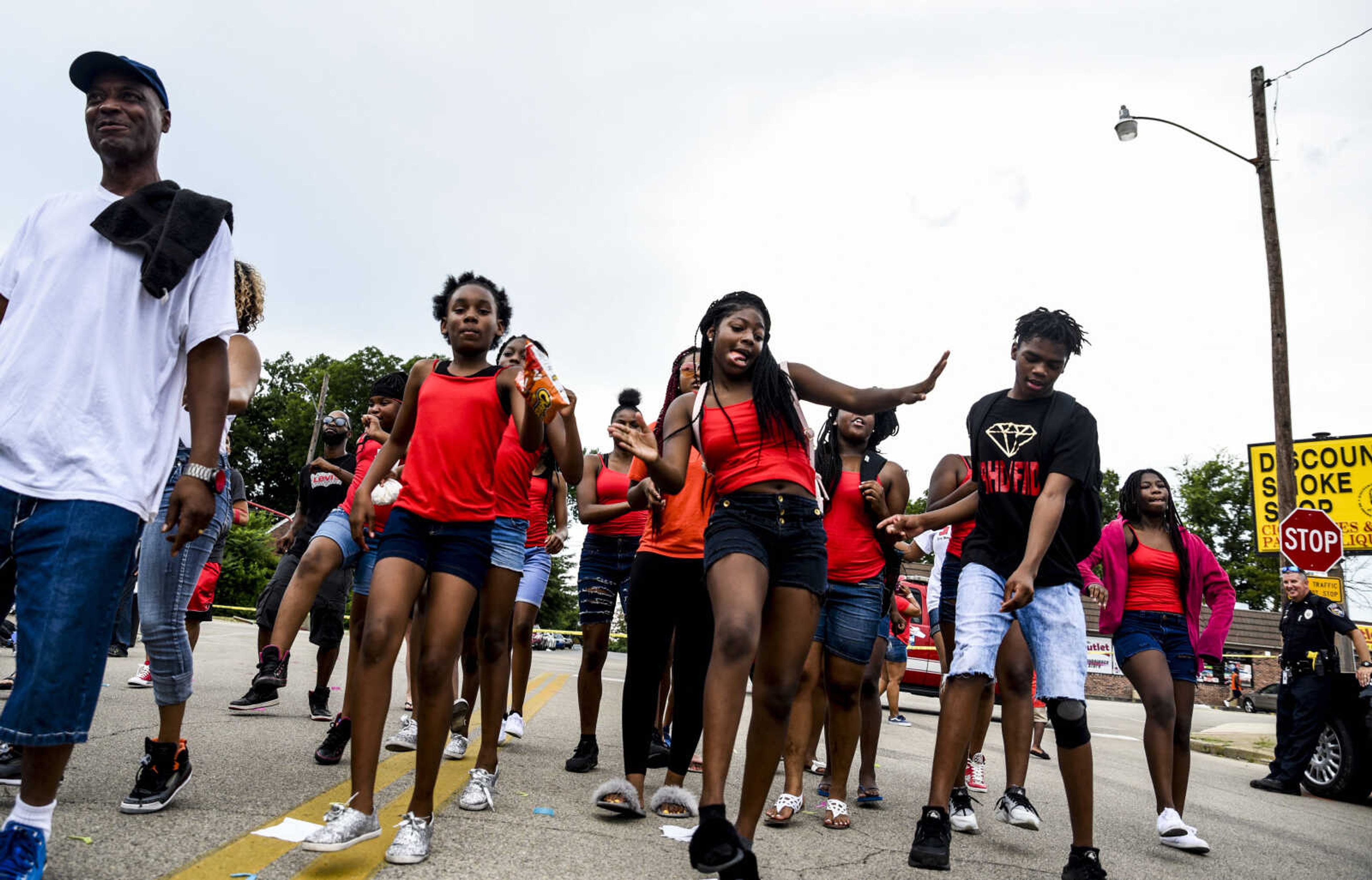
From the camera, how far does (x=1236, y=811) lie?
7199mm

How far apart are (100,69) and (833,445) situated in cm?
397

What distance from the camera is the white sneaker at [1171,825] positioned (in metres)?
5.06

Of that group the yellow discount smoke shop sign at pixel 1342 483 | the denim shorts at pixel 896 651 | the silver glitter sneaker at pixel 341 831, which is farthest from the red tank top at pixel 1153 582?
the yellow discount smoke shop sign at pixel 1342 483

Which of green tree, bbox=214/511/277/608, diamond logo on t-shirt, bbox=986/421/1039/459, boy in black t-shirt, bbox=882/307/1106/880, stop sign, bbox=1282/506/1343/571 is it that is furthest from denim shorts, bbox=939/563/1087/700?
green tree, bbox=214/511/277/608

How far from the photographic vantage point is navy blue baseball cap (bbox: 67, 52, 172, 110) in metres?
2.85

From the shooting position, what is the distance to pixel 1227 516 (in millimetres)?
58531

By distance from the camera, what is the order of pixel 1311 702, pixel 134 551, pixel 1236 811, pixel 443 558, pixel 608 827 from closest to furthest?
1. pixel 134 551
2. pixel 443 558
3. pixel 608 827
4. pixel 1236 811
5. pixel 1311 702

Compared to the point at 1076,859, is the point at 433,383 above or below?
above

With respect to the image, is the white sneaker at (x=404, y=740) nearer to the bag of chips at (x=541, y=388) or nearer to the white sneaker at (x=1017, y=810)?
the bag of chips at (x=541, y=388)

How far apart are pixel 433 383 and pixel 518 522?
0.96 metres

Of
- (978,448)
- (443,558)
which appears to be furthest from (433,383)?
(978,448)

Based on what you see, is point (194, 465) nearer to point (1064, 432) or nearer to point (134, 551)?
point (134, 551)

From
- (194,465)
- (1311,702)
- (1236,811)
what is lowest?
(1236,811)

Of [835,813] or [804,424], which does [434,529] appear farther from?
[835,813]
